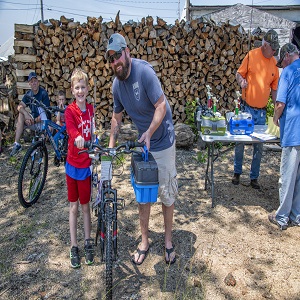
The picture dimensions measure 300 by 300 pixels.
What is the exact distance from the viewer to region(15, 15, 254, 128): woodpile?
716 centimetres

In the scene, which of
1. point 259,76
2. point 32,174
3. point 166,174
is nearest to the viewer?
point 166,174

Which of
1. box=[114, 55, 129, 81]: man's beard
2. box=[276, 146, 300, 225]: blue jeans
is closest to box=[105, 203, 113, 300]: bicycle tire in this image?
box=[114, 55, 129, 81]: man's beard

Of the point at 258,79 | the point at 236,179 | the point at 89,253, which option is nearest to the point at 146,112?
the point at 89,253

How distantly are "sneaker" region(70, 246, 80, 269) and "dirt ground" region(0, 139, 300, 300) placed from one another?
0.06 meters

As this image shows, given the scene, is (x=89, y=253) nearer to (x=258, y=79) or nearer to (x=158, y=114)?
(x=158, y=114)

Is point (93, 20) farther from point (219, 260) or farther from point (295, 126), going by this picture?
point (219, 260)

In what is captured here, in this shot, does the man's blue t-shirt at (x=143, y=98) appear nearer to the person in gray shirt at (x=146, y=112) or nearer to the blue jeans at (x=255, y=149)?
the person in gray shirt at (x=146, y=112)

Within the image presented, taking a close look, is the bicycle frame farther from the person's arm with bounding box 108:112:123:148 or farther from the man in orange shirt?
the man in orange shirt

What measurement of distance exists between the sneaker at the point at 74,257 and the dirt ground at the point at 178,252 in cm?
6

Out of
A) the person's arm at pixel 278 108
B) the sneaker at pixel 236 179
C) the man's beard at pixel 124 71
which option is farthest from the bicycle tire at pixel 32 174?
the person's arm at pixel 278 108

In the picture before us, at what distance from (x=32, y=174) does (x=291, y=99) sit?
3170 mm

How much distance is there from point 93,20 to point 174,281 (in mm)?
5926

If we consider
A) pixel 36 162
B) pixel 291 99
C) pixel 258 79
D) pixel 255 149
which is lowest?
pixel 36 162

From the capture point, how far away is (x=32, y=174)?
4.23 meters
